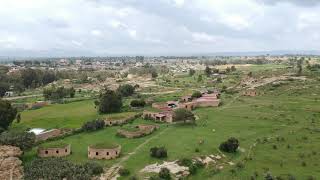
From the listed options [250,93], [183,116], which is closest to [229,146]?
[183,116]

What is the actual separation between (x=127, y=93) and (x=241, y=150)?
5402 centimetres

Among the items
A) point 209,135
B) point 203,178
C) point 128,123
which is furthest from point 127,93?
point 203,178

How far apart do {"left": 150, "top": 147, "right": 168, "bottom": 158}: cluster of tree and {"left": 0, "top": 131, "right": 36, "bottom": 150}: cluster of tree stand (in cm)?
1418

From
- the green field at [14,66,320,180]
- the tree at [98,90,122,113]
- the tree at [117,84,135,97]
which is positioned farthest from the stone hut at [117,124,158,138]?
the tree at [117,84,135,97]

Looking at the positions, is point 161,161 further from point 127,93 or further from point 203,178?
point 127,93

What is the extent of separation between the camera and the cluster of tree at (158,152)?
48.3 m

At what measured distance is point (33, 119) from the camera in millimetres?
74625

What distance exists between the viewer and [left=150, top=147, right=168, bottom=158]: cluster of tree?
48344 mm

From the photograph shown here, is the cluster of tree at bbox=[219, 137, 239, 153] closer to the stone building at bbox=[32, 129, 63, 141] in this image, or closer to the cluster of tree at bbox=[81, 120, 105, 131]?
the cluster of tree at bbox=[81, 120, 105, 131]

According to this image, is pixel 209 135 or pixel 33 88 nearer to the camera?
pixel 209 135

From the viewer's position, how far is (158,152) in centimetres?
4838

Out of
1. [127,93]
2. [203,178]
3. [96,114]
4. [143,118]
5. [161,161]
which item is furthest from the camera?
[127,93]

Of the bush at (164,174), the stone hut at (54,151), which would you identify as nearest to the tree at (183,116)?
the stone hut at (54,151)

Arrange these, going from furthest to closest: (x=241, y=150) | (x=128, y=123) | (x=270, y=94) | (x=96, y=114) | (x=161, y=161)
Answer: (x=270, y=94), (x=96, y=114), (x=128, y=123), (x=241, y=150), (x=161, y=161)
